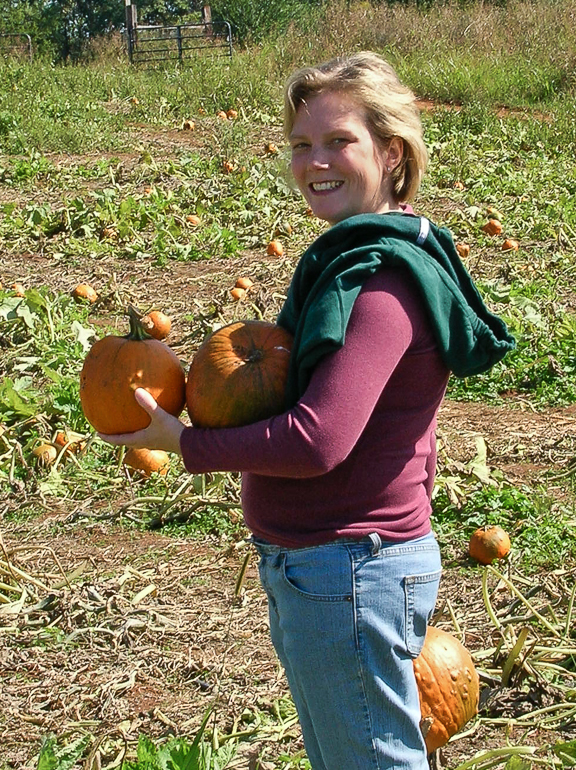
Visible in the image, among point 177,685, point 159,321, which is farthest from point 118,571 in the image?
point 159,321

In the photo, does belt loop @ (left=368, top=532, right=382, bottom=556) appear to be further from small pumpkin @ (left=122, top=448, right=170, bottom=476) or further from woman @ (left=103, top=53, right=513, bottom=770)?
small pumpkin @ (left=122, top=448, right=170, bottom=476)

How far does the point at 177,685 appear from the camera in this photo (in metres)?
3.28

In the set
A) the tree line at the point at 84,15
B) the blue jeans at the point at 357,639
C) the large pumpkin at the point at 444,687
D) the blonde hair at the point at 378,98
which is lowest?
the tree line at the point at 84,15

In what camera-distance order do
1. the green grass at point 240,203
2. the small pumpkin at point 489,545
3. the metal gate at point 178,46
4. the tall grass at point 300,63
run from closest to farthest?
1. the small pumpkin at point 489,545
2. the green grass at point 240,203
3. the tall grass at point 300,63
4. the metal gate at point 178,46

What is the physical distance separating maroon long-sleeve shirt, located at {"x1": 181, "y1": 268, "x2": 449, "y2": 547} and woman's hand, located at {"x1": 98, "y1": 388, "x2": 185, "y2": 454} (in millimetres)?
64

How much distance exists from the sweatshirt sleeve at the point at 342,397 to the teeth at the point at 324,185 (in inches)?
11.9

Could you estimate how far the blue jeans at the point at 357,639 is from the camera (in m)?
1.88

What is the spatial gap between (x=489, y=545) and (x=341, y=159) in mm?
2299

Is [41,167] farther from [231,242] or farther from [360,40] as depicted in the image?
[360,40]

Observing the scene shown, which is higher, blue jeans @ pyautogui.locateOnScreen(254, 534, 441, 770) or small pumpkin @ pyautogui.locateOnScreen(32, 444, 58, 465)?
blue jeans @ pyautogui.locateOnScreen(254, 534, 441, 770)

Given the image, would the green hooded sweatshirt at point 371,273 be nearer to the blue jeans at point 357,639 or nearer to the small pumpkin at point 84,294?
the blue jeans at point 357,639

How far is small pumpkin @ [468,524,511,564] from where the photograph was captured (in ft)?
12.8

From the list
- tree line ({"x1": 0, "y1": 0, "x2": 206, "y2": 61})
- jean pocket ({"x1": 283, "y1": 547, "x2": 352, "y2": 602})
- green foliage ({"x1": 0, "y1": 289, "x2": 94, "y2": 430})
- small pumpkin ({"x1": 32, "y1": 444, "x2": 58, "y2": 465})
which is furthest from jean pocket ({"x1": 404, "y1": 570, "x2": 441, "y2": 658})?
tree line ({"x1": 0, "y1": 0, "x2": 206, "y2": 61})

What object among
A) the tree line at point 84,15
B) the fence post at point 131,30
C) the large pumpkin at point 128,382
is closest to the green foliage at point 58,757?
the large pumpkin at point 128,382
